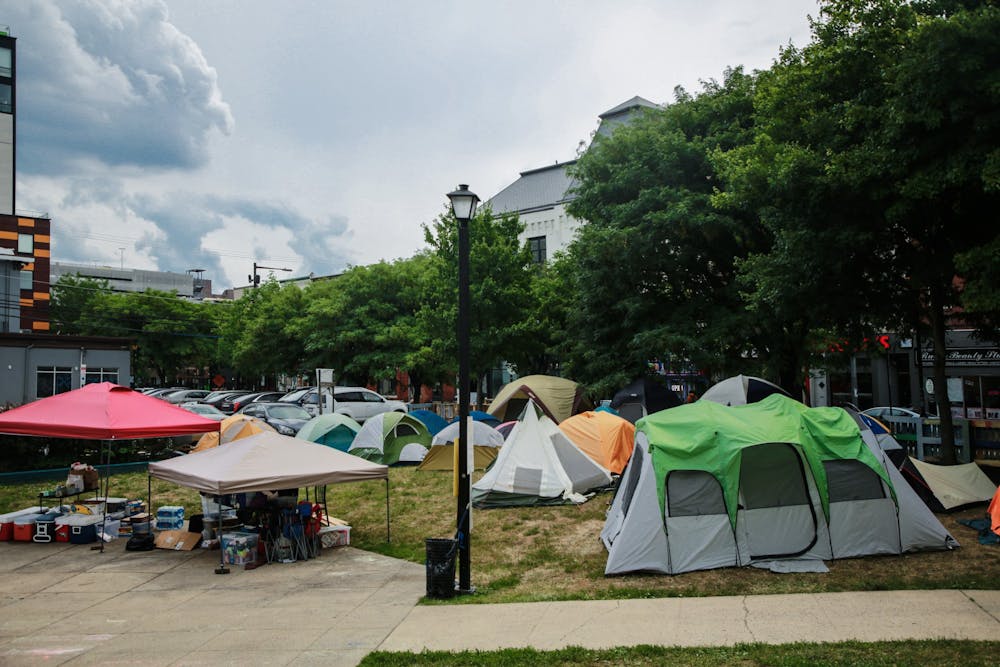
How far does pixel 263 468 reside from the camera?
11.2m

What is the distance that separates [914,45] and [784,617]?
8631 mm

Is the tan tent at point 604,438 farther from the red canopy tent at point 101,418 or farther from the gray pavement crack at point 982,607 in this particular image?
the gray pavement crack at point 982,607

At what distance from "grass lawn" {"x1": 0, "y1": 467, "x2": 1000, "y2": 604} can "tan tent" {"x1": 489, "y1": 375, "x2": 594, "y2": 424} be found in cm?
873

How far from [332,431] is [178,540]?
9.64m

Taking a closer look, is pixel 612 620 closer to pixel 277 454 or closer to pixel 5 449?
pixel 277 454

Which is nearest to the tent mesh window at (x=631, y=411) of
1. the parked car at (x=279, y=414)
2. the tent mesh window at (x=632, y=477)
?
the tent mesh window at (x=632, y=477)

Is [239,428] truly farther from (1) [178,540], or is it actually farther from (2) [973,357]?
(2) [973,357]

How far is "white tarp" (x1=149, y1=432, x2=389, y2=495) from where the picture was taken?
427 inches

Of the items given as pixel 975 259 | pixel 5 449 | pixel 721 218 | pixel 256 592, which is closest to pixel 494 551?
pixel 256 592

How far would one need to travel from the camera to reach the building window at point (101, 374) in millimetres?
38438

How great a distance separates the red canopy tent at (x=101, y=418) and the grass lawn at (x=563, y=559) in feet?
8.71

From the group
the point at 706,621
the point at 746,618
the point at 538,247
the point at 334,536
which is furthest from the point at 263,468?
the point at 538,247

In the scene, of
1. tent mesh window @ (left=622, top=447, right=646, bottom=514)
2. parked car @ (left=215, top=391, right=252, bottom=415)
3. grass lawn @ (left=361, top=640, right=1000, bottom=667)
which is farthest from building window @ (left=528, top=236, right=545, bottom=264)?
grass lawn @ (left=361, top=640, right=1000, bottom=667)

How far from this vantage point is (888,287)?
15273 mm
